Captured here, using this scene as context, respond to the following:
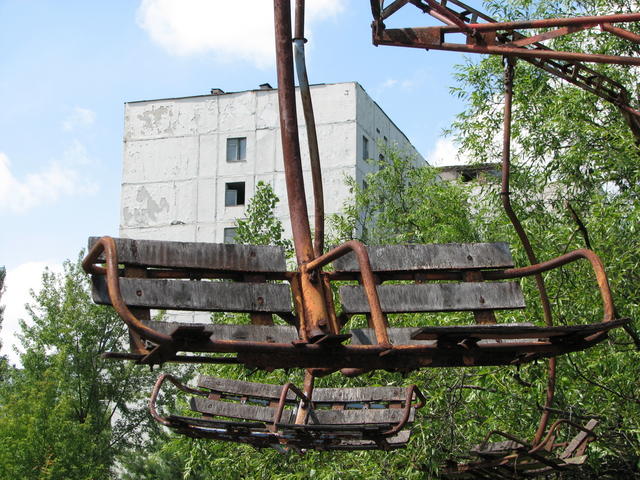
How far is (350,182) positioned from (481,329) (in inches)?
858

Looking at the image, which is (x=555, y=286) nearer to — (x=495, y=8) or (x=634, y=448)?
(x=634, y=448)

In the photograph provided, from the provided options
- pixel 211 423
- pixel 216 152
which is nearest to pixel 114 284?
pixel 211 423

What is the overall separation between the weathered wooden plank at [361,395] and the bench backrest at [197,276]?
1.87 meters

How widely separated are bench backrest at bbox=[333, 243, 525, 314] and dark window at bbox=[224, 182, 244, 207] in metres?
31.0

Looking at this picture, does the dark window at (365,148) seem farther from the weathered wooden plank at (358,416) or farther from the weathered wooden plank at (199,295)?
the weathered wooden plank at (199,295)

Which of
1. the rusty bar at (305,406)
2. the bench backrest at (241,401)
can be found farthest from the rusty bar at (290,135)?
the bench backrest at (241,401)

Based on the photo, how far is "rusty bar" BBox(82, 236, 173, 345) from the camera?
11.8 ft

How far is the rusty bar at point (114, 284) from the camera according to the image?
358cm

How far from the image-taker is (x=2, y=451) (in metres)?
24.1

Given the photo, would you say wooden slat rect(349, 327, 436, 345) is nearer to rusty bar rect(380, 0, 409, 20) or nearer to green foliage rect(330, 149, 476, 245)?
rusty bar rect(380, 0, 409, 20)

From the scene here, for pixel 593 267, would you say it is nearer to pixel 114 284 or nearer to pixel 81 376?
pixel 114 284

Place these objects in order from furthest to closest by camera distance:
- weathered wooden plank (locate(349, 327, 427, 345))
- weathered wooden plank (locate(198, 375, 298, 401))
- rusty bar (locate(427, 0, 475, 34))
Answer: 1. weathered wooden plank (locate(198, 375, 298, 401))
2. rusty bar (locate(427, 0, 475, 34))
3. weathered wooden plank (locate(349, 327, 427, 345))

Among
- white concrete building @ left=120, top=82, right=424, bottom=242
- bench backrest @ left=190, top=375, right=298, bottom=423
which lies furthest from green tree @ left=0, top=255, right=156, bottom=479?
bench backrest @ left=190, top=375, right=298, bottom=423

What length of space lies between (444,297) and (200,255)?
1.27 metres
